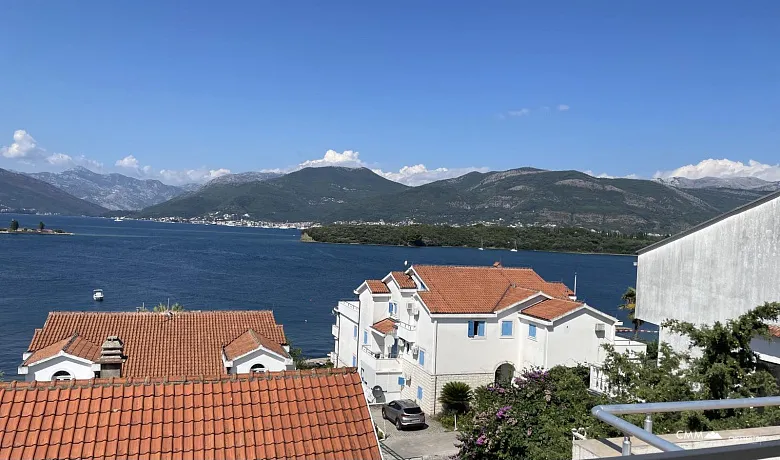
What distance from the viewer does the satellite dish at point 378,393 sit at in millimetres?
28312

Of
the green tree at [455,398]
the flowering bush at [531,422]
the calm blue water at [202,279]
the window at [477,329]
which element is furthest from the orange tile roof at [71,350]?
the calm blue water at [202,279]

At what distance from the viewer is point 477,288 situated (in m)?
28.6

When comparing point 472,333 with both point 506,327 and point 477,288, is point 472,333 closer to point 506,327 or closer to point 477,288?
point 506,327

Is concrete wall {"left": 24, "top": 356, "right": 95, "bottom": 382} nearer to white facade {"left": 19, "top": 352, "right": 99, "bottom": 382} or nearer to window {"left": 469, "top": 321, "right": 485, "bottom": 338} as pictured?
white facade {"left": 19, "top": 352, "right": 99, "bottom": 382}

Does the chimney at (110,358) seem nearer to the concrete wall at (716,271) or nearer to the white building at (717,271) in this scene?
the white building at (717,271)

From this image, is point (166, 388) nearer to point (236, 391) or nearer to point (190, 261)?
point (236, 391)

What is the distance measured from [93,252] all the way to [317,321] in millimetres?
87376

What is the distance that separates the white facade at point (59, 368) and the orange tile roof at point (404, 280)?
1683 cm

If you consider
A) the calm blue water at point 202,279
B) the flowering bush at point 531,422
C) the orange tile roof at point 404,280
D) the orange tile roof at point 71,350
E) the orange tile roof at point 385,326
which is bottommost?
the calm blue water at point 202,279

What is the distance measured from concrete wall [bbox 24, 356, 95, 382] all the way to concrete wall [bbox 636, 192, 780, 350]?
14680mm

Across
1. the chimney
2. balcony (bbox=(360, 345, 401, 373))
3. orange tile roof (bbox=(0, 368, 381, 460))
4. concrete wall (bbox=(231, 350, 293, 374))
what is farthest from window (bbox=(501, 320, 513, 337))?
orange tile roof (bbox=(0, 368, 381, 460))

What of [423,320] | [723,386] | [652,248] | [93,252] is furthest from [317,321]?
[93,252]

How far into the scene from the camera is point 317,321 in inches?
2498

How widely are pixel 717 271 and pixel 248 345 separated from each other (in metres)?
12.0
